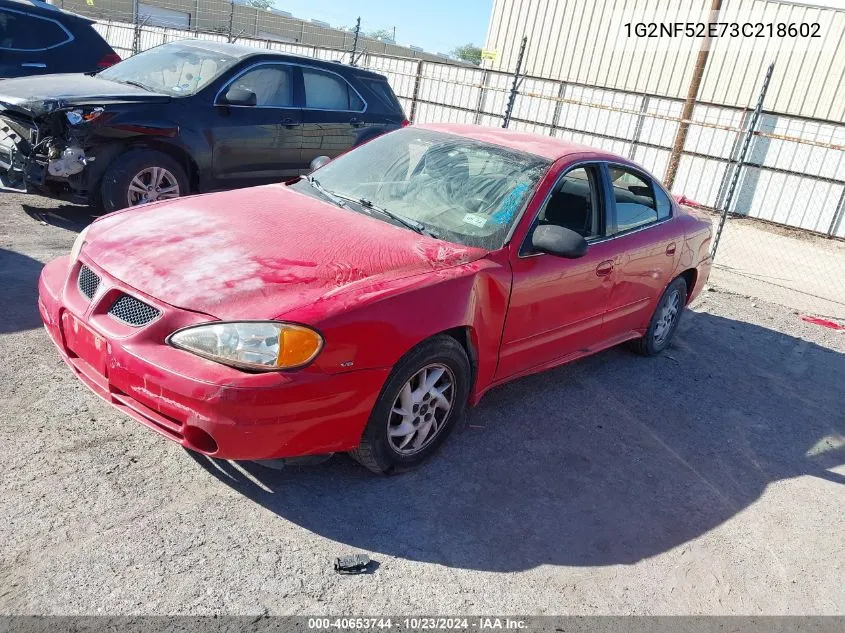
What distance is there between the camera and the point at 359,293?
3158 millimetres

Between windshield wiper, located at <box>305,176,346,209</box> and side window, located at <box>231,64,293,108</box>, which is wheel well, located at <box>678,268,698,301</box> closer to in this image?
windshield wiper, located at <box>305,176,346,209</box>

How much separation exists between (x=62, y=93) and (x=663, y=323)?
5.49 m

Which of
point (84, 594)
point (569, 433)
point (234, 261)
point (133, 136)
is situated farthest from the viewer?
point (133, 136)

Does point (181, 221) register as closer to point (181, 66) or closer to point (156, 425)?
point (156, 425)

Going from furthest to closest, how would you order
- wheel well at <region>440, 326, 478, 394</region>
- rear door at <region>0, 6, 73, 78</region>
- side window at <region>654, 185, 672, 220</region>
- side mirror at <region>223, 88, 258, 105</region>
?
rear door at <region>0, 6, 73, 78</region>
side mirror at <region>223, 88, 258, 105</region>
side window at <region>654, 185, 672, 220</region>
wheel well at <region>440, 326, 478, 394</region>

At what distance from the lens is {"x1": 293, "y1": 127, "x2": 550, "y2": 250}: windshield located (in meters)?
4.00

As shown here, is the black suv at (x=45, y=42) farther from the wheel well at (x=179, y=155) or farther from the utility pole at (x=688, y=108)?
the utility pole at (x=688, y=108)

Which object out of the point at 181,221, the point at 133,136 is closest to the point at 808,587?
the point at 181,221

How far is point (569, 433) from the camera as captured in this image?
14.4 ft

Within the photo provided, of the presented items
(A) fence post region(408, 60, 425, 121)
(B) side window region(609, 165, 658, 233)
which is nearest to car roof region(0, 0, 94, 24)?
(B) side window region(609, 165, 658, 233)

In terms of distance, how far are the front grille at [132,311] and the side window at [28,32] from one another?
7401 millimetres

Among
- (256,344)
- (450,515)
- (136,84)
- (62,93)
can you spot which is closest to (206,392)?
(256,344)

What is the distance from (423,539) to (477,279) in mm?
1271

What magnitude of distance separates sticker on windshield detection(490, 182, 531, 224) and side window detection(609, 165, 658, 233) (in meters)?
0.96
